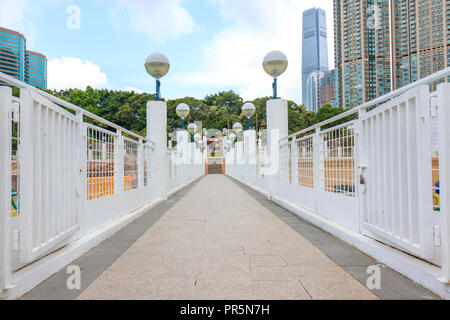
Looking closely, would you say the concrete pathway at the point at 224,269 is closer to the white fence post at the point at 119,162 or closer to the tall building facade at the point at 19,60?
the white fence post at the point at 119,162

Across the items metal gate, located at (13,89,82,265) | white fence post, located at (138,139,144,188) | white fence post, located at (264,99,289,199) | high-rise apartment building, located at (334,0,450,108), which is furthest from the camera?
high-rise apartment building, located at (334,0,450,108)

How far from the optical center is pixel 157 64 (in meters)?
8.31

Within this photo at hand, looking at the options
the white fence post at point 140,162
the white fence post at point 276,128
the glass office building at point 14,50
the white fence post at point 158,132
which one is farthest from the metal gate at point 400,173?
the glass office building at point 14,50

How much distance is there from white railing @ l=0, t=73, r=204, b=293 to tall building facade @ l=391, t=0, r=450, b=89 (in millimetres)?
34279

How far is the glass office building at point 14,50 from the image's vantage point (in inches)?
1529

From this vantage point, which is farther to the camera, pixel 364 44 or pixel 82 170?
pixel 364 44

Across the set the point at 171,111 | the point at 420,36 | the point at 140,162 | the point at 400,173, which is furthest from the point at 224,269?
the point at 171,111

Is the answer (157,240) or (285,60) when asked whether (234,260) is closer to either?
(157,240)

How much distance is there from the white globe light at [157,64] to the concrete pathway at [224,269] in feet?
16.3

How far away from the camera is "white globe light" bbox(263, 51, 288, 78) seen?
834cm

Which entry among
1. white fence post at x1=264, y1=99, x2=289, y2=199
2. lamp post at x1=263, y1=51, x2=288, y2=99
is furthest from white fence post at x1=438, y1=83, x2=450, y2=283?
lamp post at x1=263, y1=51, x2=288, y2=99

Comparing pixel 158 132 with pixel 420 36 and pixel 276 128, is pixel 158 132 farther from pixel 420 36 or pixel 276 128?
pixel 420 36

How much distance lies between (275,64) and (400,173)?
6310 mm

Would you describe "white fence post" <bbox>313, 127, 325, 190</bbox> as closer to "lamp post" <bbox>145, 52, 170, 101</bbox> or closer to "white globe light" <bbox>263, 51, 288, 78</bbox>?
"white globe light" <bbox>263, 51, 288, 78</bbox>
